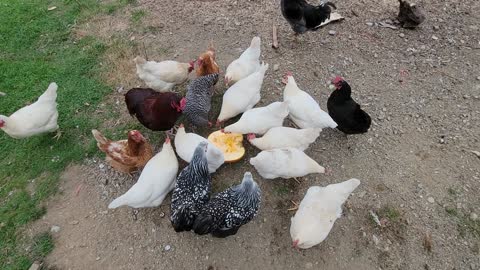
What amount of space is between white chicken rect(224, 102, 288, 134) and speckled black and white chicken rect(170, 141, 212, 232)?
59 cm

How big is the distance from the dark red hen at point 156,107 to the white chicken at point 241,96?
59 cm

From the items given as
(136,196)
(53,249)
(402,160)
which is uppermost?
(136,196)

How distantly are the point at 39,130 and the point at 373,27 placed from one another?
5.74 metres

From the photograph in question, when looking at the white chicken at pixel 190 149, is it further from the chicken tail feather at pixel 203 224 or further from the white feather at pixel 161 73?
the white feather at pixel 161 73

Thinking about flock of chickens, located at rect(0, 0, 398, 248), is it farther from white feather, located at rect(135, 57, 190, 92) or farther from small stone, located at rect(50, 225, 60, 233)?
small stone, located at rect(50, 225, 60, 233)

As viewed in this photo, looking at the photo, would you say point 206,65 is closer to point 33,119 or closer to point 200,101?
point 200,101

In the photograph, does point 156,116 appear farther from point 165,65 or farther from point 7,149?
point 7,149

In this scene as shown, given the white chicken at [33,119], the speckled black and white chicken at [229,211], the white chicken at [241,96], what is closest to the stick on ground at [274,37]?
the white chicken at [241,96]

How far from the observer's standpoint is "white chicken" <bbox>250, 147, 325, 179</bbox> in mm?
4180

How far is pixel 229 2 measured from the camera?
7145mm

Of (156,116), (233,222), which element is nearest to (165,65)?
(156,116)

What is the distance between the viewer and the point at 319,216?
380cm

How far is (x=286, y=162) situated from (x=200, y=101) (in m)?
1.54

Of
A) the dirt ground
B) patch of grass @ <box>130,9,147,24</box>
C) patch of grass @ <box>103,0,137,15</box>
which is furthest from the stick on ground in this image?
patch of grass @ <box>103,0,137,15</box>
